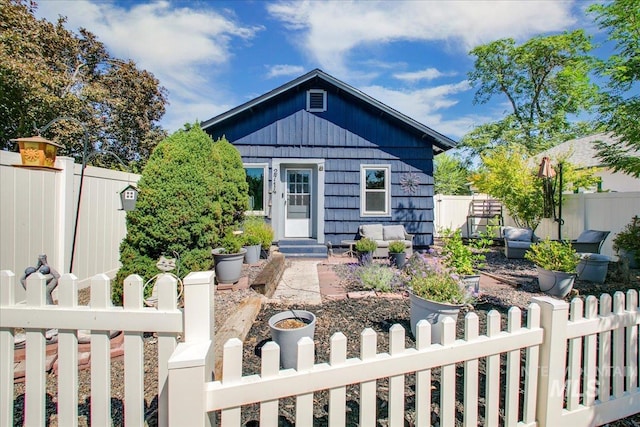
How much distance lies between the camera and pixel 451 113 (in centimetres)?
2475

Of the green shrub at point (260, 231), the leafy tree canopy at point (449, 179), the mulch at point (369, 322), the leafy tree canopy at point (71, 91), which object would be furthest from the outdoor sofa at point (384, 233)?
the leafy tree canopy at point (449, 179)

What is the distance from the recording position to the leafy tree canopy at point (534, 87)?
1722 centimetres

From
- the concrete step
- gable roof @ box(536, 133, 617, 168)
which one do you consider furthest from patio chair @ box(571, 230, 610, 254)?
gable roof @ box(536, 133, 617, 168)

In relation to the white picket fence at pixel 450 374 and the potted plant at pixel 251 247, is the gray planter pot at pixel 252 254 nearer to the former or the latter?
the potted plant at pixel 251 247

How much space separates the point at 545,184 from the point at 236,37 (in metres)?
9.86

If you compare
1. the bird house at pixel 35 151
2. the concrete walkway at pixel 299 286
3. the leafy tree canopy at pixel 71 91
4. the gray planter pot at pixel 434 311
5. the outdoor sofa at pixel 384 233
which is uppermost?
the leafy tree canopy at pixel 71 91

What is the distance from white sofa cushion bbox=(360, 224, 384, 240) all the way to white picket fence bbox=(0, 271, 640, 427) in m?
6.35

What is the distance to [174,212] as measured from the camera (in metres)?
3.99

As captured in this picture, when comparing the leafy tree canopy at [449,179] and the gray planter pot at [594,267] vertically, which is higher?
the leafy tree canopy at [449,179]

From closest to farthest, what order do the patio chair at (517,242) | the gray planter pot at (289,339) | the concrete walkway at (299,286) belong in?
the gray planter pot at (289,339)
the concrete walkway at (299,286)
the patio chair at (517,242)

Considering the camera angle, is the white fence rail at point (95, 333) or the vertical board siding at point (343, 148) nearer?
the white fence rail at point (95, 333)

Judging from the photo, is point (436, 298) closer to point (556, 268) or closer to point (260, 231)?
point (556, 268)

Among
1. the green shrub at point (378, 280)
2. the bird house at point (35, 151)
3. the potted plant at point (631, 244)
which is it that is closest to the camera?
the bird house at point (35, 151)

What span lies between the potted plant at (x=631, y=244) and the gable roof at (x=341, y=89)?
394cm
